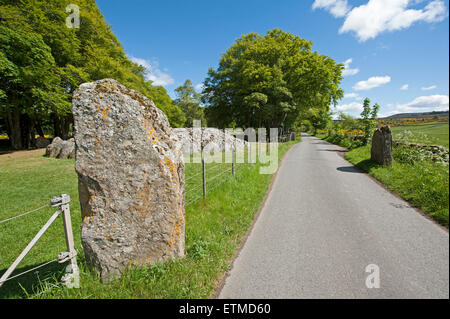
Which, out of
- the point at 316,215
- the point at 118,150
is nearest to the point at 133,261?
the point at 118,150

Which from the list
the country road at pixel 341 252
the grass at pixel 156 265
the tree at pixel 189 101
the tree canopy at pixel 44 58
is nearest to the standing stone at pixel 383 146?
the country road at pixel 341 252

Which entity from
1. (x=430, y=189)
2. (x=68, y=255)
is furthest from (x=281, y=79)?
(x=68, y=255)

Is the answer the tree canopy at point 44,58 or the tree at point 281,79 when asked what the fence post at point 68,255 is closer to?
the tree canopy at point 44,58

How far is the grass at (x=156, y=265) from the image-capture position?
2.40 metres

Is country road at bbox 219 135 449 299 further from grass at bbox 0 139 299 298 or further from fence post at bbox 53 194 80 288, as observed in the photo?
fence post at bbox 53 194 80 288

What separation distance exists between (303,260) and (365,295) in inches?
32.7

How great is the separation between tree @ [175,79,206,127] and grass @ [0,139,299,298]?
4295 cm

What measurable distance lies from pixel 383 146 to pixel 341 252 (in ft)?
22.0

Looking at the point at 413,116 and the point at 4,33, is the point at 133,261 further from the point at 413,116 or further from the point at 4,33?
the point at 4,33

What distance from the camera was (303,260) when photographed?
292cm

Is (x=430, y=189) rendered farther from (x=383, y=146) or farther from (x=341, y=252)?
(x=383, y=146)

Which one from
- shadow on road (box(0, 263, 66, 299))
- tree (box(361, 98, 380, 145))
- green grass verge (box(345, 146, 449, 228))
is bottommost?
shadow on road (box(0, 263, 66, 299))

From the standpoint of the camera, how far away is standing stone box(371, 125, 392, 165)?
23.9 feet

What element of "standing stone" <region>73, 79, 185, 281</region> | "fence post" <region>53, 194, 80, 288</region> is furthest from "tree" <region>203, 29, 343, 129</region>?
"fence post" <region>53, 194, 80, 288</region>
